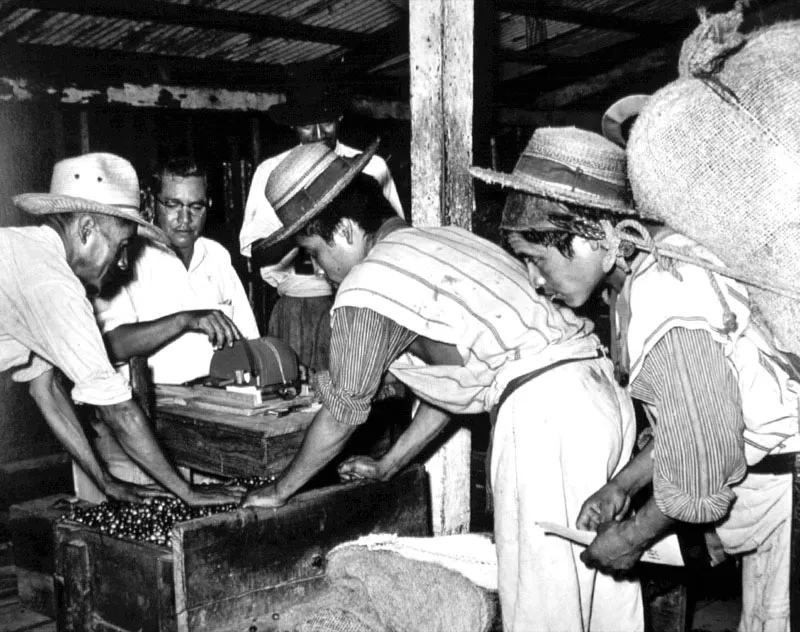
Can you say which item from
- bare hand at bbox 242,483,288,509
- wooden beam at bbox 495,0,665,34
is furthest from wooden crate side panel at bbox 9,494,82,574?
wooden beam at bbox 495,0,665,34

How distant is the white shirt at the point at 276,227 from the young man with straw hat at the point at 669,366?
8.40 ft

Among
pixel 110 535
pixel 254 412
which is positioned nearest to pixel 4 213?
pixel 254 412

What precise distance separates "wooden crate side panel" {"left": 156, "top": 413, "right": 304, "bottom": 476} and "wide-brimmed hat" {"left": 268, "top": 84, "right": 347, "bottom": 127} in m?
2.52

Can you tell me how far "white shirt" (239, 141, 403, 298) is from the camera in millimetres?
5273

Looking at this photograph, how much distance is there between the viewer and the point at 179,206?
4770mm

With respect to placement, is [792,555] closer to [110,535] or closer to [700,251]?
[700,251]

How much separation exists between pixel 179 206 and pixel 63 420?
1613mm

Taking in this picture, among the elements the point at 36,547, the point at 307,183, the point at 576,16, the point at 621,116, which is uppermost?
the point at 576,16

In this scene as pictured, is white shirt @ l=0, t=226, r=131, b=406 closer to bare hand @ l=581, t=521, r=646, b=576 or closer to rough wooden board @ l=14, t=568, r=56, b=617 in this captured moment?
rough wooden board @ l=14, t=568, r=56, b=617

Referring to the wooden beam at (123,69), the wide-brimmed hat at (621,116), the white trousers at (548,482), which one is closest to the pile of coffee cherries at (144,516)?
the white trousers at (548,482)

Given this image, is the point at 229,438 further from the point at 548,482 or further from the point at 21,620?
the point at 21,620

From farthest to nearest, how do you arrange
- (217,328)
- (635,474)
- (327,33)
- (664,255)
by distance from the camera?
(327,33) → (217,328) → (635,474) → (664,255)

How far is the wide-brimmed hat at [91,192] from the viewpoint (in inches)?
141

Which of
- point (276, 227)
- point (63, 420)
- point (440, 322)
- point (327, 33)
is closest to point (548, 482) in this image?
point (440, 322)
